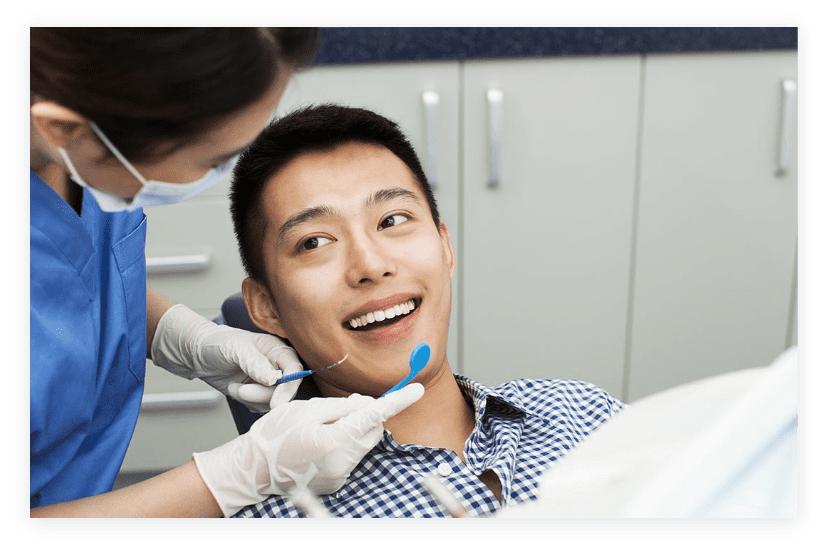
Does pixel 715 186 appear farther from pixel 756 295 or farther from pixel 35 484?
pixel 35 484

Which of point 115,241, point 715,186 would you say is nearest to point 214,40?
point 115,241

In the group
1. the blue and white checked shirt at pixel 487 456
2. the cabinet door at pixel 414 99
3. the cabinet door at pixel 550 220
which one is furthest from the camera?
the cabinet door at pixel 550 220

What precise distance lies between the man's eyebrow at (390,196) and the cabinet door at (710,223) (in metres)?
0.45

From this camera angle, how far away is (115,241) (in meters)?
1.24

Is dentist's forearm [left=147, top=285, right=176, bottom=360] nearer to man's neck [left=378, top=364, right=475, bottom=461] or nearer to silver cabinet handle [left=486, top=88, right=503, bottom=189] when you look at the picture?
man's neck [left=378, top=364, right=475, bottom=461]

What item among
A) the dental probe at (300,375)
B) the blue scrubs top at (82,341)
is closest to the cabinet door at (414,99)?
the dental probe at (300,375)

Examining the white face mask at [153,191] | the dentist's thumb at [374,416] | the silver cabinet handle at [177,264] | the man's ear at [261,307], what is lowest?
the dentist's thumb at [374,416]

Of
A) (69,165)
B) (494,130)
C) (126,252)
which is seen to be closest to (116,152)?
(69,165)

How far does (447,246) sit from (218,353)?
0.42 meters

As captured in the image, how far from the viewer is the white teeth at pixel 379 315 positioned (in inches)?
46.9

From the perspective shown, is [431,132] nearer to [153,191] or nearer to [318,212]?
[318,212]

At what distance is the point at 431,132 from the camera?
4.72 ft

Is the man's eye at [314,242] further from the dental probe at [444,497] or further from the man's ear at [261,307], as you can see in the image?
the dental probe at [444,497]

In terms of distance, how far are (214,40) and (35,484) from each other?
0.67 meters
